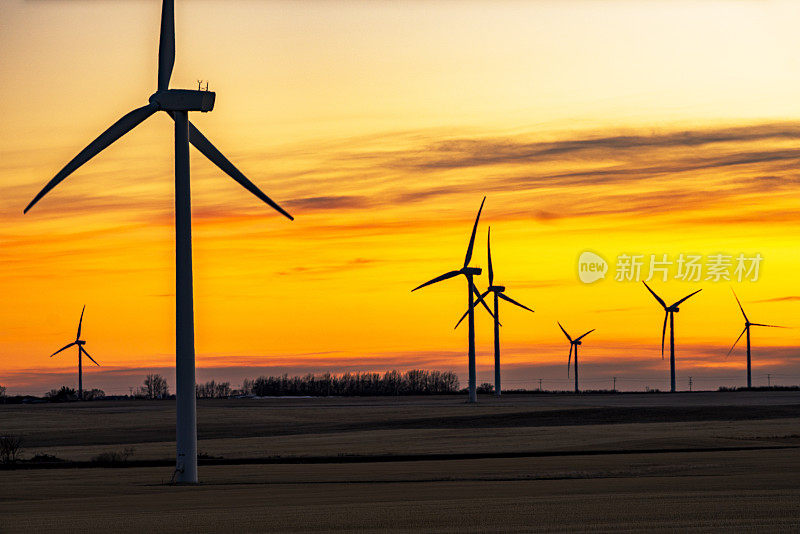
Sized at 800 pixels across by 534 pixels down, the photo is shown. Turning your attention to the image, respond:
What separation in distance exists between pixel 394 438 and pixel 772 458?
105ft

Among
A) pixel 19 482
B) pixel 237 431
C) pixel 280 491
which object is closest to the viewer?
pixel 280 491

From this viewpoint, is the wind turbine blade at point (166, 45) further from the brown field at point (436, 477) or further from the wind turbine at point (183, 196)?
the brown field at point (436, 477)

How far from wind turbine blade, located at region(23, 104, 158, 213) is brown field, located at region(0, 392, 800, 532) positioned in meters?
12.1

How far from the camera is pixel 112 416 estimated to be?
124m

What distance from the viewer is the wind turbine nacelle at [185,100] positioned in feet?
163

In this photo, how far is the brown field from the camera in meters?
28.7

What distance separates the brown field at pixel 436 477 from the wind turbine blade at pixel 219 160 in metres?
11.7

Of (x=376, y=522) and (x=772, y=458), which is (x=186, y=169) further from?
(x=772, y=458)

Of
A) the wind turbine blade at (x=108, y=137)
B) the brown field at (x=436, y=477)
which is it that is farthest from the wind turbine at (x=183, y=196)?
the brown field at (x=436, y=477)

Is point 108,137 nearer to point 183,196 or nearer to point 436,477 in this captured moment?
point 183,196

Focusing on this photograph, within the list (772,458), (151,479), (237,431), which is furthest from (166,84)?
(237,431)

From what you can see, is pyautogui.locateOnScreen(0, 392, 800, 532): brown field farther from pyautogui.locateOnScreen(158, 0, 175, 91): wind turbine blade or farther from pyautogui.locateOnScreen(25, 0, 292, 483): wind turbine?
pyautogui.locateOnScreen(158, 0, 175, 91): wind turbine blade

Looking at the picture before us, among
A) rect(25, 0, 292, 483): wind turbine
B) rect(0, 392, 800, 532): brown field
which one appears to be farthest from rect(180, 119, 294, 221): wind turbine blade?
rect(0, 392, 800, 532): brown field

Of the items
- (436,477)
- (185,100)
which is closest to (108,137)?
(185,100)
